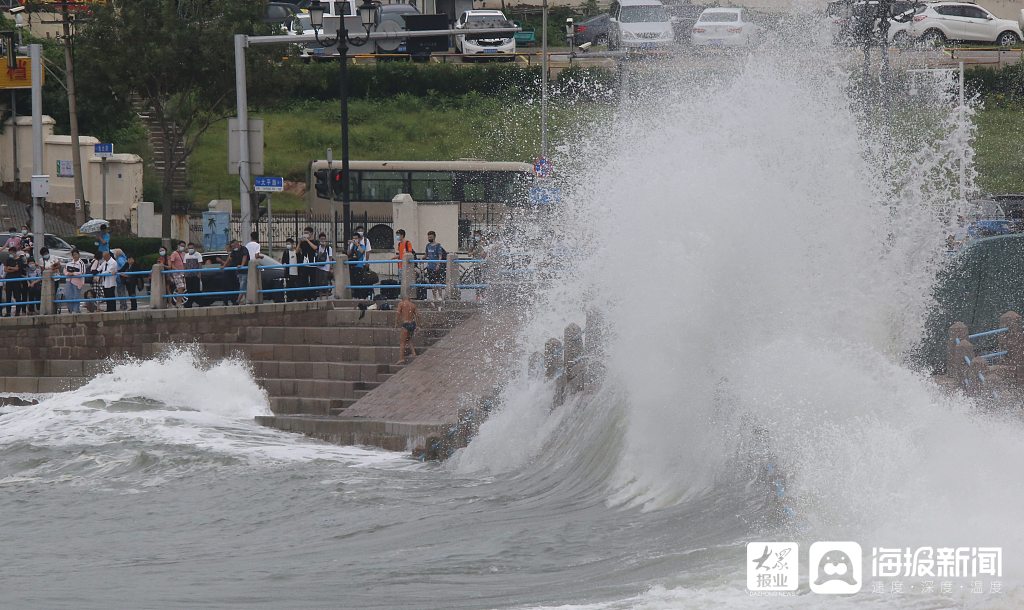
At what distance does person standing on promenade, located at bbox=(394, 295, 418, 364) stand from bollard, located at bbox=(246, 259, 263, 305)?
10.1 ft

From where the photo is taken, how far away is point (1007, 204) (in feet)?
93.8

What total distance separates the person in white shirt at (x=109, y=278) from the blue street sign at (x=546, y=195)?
7724mm

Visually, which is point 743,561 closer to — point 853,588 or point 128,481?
point 853,588

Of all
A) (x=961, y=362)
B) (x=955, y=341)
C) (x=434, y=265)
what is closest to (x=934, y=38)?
(x=434, y=265)

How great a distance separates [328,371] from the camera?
23094mm

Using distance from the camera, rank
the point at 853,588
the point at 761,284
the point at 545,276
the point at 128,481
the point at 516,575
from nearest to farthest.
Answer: the point at 853,588 → the point at 516,575 → the point at 761,284 → the point at 128,481 → the point at 545,276

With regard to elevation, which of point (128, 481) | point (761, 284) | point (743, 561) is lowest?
point (128, 481)


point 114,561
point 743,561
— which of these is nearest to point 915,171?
point 743,561

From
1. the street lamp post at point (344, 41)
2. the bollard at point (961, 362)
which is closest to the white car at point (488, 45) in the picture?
the street lamp post at point (344, 41)

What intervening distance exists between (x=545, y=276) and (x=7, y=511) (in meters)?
8.66

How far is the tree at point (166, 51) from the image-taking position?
121ft

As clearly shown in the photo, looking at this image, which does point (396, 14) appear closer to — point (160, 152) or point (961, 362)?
point (160, 152)

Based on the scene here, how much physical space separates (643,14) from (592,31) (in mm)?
10586

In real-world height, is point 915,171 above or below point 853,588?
above
